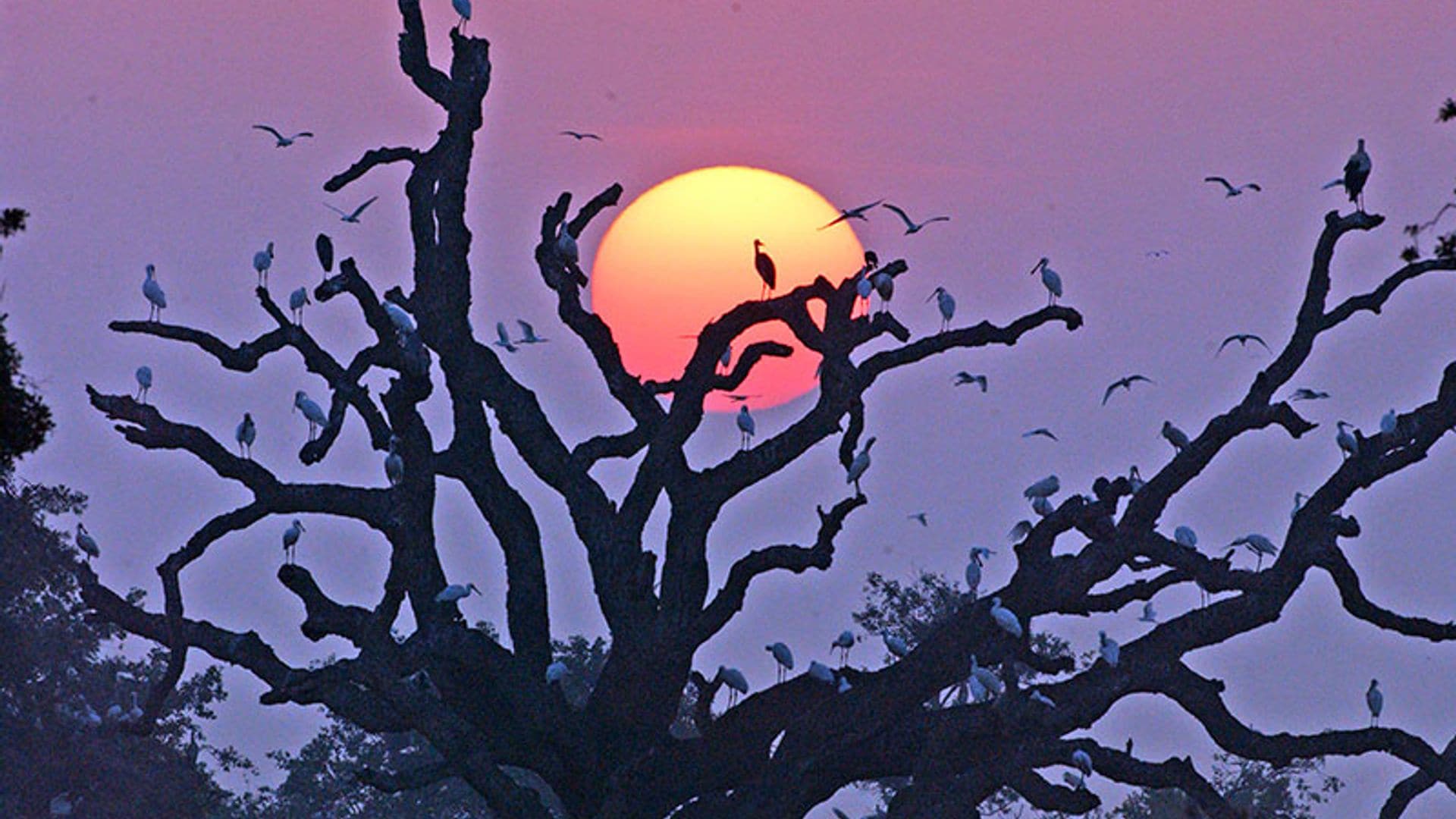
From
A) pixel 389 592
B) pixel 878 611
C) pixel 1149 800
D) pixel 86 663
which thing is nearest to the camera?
pixel 389 592

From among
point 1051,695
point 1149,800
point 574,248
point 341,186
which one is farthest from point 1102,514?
point 1149,800

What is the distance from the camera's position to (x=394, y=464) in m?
27.9

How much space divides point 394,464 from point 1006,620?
6.38 metres

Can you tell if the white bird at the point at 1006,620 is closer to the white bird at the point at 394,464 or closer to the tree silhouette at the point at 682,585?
the tree silhouette at the point at 682,585

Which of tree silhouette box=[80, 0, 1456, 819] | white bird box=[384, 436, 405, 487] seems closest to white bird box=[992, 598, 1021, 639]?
tree silhouette box=[80, 0, 1456, 819]

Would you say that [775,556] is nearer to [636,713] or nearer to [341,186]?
[636,713]

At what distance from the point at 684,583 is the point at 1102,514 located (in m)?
4.49

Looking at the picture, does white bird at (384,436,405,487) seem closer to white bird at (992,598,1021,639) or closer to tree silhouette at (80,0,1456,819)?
tree silhouette at (80,0,1456,819)

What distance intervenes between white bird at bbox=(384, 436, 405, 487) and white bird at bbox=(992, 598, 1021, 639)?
6.16 metres

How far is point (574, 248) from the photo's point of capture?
3045 centimetres

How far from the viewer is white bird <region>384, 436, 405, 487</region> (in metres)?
27.5

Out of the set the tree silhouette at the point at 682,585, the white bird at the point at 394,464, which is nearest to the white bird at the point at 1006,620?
the tree silhouette at the point at 682,585

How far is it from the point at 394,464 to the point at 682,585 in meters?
3.47

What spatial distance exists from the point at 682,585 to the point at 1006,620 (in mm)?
3574
